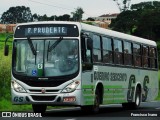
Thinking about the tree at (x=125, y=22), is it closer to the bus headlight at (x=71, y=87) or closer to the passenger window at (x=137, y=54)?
the passenger window at (x=137, y=54)

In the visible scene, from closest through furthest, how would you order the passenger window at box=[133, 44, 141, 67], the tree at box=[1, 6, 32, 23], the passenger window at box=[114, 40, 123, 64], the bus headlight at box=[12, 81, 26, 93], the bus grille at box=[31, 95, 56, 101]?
the bus grille at box=[31, 95, 56, 101], the bus headlight at box=[12, 81, 26, 93], the passenger window at box=[114, 40, 123, 64], the passenger window at box=[133, 44, 141, 67], the tree at box=[1, 6, 32, 23]

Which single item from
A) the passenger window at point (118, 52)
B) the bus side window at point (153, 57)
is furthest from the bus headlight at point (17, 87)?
the bus side window at point (153, 57)

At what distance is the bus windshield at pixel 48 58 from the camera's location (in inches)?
749

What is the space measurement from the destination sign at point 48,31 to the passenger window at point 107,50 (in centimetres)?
242

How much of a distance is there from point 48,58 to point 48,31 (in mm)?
952

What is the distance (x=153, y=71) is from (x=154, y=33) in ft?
320

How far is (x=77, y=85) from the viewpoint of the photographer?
18.9 metres

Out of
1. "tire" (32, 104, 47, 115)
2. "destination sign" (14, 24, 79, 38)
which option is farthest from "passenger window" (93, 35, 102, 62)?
"tire" (32, 104, 47, 115)

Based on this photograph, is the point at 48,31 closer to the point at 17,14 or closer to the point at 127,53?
the point at 127,53

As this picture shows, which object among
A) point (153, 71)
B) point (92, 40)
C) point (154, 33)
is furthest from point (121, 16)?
point (92, 40)

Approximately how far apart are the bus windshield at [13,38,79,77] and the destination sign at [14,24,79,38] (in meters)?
0.20

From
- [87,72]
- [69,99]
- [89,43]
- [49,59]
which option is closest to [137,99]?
[87,72]

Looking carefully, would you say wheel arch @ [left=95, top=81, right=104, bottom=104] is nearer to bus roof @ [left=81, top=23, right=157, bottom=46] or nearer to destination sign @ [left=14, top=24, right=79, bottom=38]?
bus roof @ [left=81, top=23, right=157, bottom=46]

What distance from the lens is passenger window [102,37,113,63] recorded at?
2160 centimetres
